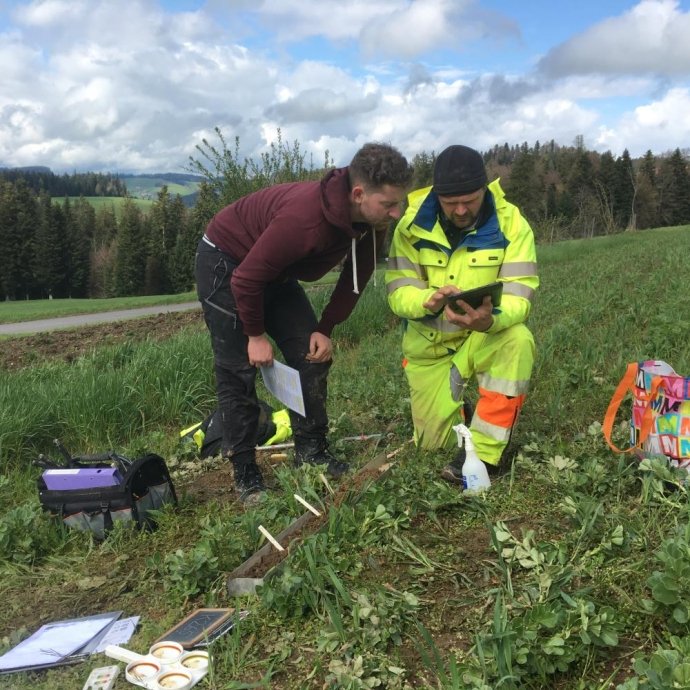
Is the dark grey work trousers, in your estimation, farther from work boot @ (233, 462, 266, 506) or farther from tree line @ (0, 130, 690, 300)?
tree line @ (0, 130, 690, 300)

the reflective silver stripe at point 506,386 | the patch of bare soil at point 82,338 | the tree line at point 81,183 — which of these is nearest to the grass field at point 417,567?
the reflective silver stripe at point 506,386

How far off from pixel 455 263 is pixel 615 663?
2140 mm

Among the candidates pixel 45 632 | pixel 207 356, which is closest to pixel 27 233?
pixel 207 356

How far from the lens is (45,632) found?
8.01 feet

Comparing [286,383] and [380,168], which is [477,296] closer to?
[380,168]

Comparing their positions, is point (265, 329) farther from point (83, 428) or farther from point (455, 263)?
point (83, 428)

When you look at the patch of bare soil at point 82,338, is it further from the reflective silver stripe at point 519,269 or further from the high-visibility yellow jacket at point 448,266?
the reflective silver stripe at point 519,269

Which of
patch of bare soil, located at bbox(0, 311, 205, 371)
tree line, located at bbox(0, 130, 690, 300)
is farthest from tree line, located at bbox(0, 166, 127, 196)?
patch of bare soil, located at bbox(0, 311, 205, 371)

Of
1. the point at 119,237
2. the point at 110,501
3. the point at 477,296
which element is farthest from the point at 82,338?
the point at 119,237

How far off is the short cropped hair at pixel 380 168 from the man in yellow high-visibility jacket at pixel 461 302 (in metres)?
0.36

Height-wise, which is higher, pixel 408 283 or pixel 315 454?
pixel 408 283

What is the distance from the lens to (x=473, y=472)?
294 cm

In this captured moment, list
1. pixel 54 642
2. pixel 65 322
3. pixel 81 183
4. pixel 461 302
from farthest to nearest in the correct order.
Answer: pixel 81 183 < pixel 65 322 < pixel 461 302 < pixel 54 642

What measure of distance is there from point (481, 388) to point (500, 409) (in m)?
0.17
